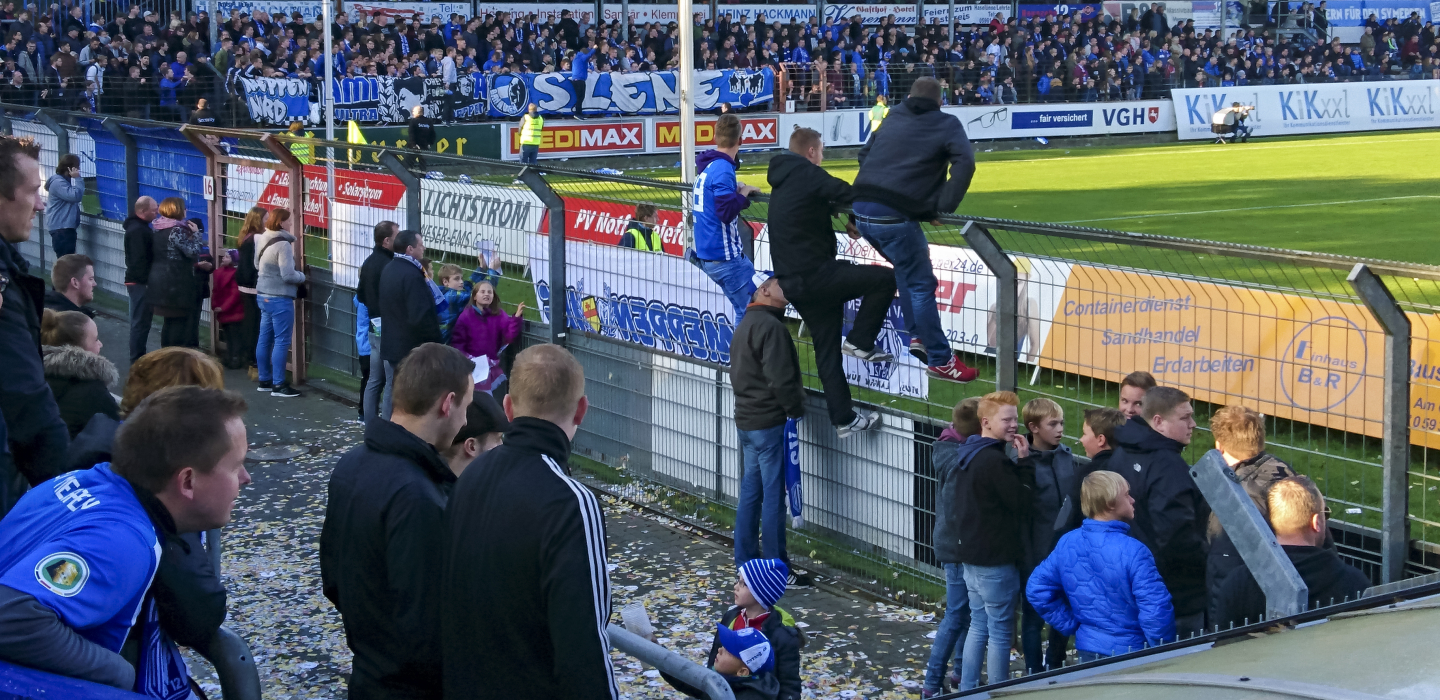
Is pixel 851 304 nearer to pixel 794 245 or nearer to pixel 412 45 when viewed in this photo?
pixel 794 245

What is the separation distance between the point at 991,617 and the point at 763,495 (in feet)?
6.77

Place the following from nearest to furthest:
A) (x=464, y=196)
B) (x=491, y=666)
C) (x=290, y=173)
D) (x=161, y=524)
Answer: (x=161, y=524) < (x=491, y=666) < (x=464, y=196) < (x=290, y=173)

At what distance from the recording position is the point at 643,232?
9.63 m

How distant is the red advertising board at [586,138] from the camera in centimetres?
3560

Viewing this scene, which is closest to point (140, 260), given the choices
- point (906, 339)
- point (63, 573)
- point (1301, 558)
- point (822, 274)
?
point (822, 274)

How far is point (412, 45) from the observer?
3616cm

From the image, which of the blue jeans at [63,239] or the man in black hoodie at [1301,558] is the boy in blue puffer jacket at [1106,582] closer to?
the man in black hoodie at [1301,558]

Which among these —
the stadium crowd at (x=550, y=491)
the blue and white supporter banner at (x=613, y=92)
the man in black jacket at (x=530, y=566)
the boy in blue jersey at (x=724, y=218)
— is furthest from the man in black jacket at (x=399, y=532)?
the blue and white supporter banner at (x=613, y=92)

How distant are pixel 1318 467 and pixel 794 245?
2.92 meters

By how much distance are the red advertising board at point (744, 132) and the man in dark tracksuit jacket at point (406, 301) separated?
2698cm

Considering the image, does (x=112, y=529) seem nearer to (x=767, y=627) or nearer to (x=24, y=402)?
(x=24, y=402)

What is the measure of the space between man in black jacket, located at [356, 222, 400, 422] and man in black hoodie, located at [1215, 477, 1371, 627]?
691 cm

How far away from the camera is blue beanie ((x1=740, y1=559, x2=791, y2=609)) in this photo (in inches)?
211

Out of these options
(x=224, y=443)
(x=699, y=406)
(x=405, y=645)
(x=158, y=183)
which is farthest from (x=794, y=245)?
(x=158, y=183)
